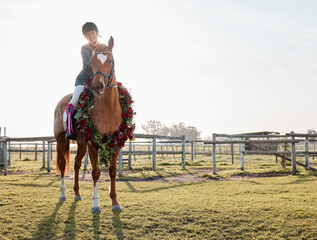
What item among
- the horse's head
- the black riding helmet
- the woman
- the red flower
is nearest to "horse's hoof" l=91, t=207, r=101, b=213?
the red flower

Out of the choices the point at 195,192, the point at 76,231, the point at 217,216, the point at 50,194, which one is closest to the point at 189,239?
the point at 217,216

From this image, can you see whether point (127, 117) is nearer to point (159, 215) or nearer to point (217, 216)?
point (159, 215)

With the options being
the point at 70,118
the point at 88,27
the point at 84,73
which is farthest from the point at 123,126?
the point at 88,27

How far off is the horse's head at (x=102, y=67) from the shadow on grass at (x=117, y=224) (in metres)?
1.68

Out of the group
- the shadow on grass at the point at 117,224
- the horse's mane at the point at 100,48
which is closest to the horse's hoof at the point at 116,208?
the shadow on grass at the point at 117,224

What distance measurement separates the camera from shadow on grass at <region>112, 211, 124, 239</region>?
3336mm

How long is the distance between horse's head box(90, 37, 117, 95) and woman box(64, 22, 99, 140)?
2.89 feet

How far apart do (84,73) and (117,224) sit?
8.92ft

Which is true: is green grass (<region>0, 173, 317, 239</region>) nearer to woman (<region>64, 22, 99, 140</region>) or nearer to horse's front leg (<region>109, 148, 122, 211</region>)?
horse's front leg (<region>109, 148, 122, 211</region>)

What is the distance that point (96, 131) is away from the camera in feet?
14.1

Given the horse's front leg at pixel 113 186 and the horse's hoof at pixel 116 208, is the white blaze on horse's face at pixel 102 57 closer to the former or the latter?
the horse's front leg at pixel 113 186

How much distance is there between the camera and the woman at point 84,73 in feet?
15.7

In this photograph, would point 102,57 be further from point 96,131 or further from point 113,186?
point 113,186

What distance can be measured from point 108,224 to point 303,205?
3.03m
